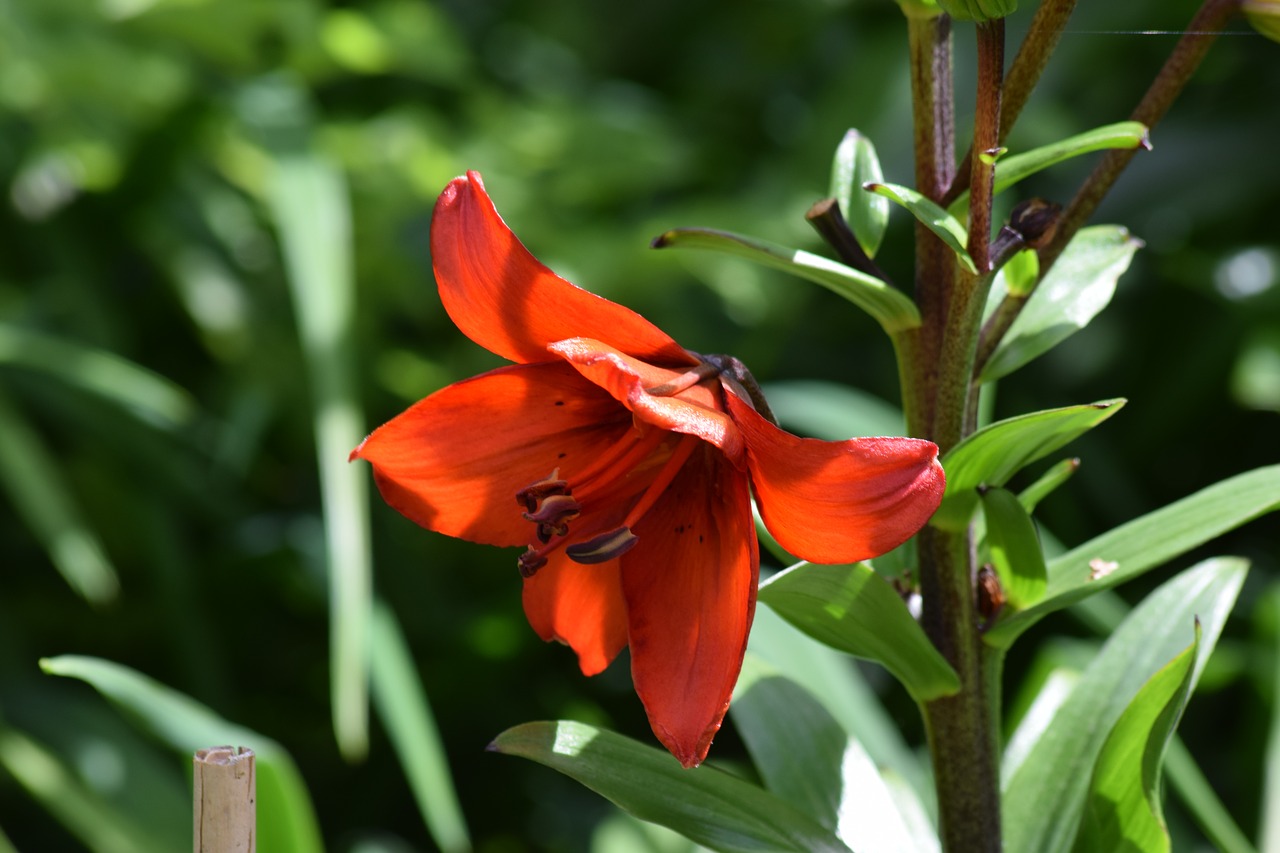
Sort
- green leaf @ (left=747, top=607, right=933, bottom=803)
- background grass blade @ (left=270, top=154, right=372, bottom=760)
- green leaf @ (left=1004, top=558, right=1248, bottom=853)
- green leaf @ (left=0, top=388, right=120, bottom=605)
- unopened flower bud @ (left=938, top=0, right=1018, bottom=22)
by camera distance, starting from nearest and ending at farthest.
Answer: unopened flower bud @ (left=938, top=0, right=1018, bottom=22) < green leaf @ (left=1004, top=558, right=1248, bottom=853) < green leaf @ (left=747, top=607, right=933, bottom=803) < background grass blade @ (left=270, top=154, right=372, bottom=760) < green leaf @ (left=0, top=388, right=120, bottom=605)

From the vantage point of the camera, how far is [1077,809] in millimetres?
339

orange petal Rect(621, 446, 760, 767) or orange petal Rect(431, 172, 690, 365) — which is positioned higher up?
orange petal Rect(431, 172, 690, 365)

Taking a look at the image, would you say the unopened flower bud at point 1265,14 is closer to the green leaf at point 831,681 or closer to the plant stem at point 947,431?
the plant stem at point 947,431

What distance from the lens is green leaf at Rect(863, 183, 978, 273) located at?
0.24 m

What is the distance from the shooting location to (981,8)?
0.23 meters

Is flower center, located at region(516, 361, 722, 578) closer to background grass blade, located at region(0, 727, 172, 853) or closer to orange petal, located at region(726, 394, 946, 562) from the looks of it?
orange petal, located at region(726, 394, 946, 562)

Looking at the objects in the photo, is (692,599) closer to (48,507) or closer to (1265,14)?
(1265,14)

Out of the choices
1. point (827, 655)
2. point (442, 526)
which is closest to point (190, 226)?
point (827, 655)

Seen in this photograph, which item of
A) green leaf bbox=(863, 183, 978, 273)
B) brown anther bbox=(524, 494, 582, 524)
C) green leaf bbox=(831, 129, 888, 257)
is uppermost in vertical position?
green leaf bbox=(831, 129, 888, 257)

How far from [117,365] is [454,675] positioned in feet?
1.07

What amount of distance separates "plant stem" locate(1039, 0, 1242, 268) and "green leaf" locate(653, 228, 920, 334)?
0.04 m

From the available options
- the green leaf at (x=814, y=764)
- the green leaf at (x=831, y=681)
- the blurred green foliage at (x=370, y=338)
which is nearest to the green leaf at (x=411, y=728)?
the blurred green foliage at (x=370, y=338)

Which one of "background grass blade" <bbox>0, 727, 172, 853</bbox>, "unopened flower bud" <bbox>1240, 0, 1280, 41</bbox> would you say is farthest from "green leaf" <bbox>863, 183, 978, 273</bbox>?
"background grass blade" <bbox>0, 727, 172, 853</bbox>

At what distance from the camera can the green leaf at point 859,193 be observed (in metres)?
0.30
